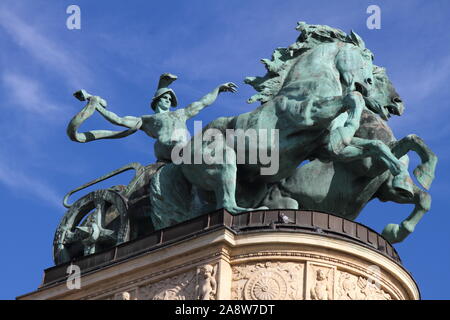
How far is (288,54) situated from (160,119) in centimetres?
416

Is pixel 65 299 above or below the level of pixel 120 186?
below

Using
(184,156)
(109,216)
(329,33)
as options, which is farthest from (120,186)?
(329,33)

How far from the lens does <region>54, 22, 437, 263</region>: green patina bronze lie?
42.3 m

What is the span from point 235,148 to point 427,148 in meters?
5.25

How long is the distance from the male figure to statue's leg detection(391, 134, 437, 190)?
17.7 feet

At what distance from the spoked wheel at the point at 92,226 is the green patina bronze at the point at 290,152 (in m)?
0.04

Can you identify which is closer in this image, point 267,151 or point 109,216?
point 267,151

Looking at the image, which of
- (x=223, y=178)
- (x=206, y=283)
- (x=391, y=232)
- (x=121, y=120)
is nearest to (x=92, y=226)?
(x=121, y=120)

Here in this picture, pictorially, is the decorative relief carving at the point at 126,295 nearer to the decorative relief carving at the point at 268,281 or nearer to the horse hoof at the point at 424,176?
the decorative relief carving at the point at 268,281

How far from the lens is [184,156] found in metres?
42.9

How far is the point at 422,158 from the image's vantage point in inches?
1713

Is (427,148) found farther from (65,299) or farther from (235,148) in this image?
(65,299)

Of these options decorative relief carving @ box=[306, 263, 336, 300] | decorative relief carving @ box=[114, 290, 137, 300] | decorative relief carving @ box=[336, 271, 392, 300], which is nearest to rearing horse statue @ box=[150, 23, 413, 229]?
decorative relief carving @ box=[336, 271, 392, 300]
